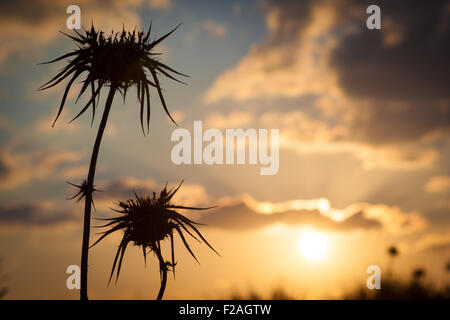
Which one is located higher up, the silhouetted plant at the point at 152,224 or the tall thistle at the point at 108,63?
the tall thistle at the point at 108,63

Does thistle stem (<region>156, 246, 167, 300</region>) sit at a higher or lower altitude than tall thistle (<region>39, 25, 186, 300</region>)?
lower

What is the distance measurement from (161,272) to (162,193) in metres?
3.03

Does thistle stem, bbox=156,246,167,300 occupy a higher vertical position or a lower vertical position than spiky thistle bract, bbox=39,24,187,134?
lower

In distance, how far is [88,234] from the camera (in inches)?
685

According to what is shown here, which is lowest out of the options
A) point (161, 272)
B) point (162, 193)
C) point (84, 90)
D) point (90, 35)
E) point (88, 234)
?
point (161, 272)

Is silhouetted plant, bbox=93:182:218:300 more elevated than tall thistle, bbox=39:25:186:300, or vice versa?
tall thistle, bbox=39:25:186:300

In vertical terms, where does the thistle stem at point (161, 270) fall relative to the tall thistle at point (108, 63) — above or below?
below

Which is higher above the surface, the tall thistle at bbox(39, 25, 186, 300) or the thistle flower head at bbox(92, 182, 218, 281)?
the tall thistle at bbox(39, 25, 186, 300)

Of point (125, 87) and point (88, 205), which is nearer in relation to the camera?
point (88, 205)

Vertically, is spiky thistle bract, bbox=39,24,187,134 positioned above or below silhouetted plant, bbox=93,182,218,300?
above
